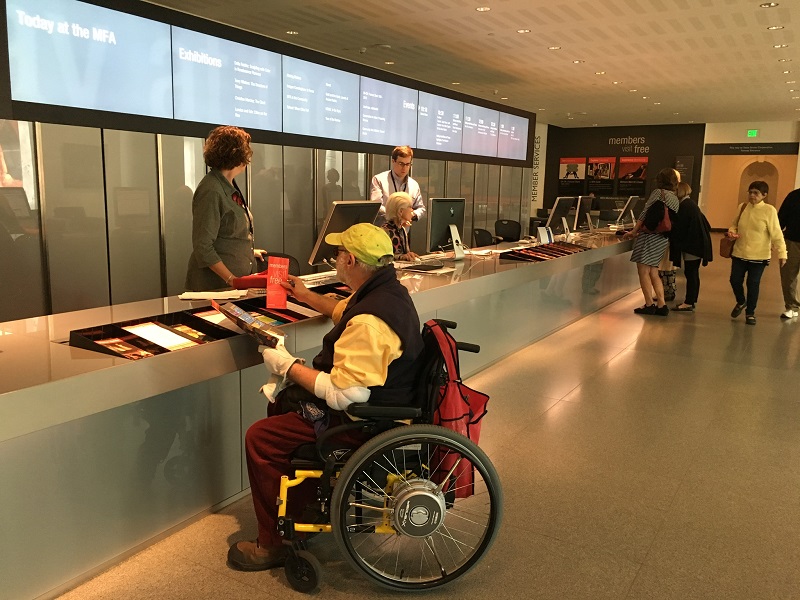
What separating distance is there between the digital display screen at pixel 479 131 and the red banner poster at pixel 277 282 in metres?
8.64

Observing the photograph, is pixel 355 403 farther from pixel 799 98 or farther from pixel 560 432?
pixel 799 98

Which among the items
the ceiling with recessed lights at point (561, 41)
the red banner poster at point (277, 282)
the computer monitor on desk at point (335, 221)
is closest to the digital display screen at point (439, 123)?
the ceiling with recessed lights at point (561, 41)

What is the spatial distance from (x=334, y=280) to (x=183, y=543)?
6.18ft

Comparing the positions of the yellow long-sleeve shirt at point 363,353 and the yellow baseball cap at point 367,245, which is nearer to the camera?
the yellow long-sleeve shirt at point 363,353

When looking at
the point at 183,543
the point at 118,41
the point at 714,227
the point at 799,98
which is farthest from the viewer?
the point at 714,227

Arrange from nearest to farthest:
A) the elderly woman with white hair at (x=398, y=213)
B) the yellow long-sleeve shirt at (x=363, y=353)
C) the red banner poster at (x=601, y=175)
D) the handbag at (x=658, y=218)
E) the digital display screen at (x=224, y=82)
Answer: the yellow long-sleeve shirt at (x=363, y=353), the elderly woman with white hair at (x=398, y=213), the digital display screen at (x=224, y=82), the handbag at (x=658, y=218), the red banner poster at (x=601, y=175)

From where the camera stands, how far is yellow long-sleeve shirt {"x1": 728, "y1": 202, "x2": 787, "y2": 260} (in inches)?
267

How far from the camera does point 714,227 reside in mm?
22844

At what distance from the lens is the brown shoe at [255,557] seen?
7.53ft

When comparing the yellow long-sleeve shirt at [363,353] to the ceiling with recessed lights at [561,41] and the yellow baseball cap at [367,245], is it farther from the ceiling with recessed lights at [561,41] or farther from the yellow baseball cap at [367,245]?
the ceiling with recessed lights at [561,41]

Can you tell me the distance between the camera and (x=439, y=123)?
10.2 metres

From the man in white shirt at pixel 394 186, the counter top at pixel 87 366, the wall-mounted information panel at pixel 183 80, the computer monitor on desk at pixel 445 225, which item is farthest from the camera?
the man in white shirt at pixel 394 186

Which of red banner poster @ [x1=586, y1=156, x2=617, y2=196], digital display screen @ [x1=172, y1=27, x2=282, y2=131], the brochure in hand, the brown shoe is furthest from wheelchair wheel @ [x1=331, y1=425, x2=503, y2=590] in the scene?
red banner poster @ [x1=586, y1=156, x2=617, y2=196]

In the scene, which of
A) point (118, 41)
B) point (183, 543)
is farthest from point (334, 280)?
point (118, 41)
